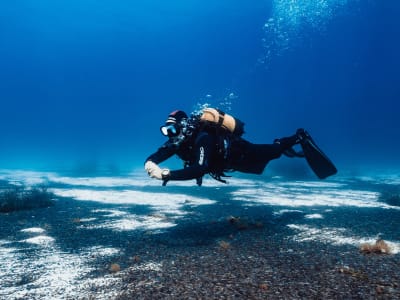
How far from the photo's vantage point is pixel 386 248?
19.7 feet

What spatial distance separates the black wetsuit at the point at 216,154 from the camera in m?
6.37

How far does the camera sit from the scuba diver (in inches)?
248

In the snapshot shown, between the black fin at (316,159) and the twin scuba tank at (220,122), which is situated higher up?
the twin scuba tank at (220,122)

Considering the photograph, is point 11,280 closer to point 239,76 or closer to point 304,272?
point 304,272

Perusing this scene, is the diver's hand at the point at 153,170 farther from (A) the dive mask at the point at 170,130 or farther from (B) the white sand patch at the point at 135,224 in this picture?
(B) the white sand patch at the point at 135,224

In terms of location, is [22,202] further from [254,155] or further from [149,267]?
[254,155]

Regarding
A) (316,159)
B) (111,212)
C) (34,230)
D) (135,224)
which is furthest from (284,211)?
(34,230)

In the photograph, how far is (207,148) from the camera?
21.7 feet

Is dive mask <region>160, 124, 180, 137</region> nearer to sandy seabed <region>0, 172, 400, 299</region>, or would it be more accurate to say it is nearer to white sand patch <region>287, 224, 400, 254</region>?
sandy seabed <region>0, 172, 400, 299</region>

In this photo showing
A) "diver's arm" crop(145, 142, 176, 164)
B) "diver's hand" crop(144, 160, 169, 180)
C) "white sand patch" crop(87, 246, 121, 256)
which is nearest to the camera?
"diver's hand" crop(144, 160, 169, 180)

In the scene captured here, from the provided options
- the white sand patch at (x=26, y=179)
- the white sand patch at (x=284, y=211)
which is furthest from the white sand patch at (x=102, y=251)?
the white sand patch at (x=26, y=179)

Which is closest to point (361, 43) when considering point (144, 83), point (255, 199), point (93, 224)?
point (144, 83)

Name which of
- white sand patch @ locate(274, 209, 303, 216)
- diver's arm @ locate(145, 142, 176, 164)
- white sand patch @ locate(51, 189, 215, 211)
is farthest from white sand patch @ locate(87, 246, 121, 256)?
white sand patch @ locate(274, 209, 303, 216)

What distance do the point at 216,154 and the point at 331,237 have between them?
3741 mm
